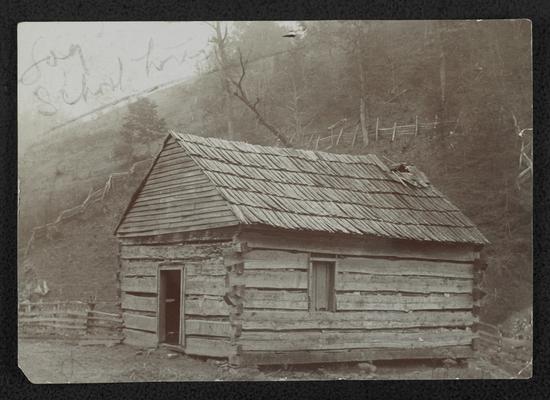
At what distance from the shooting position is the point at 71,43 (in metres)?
8.56

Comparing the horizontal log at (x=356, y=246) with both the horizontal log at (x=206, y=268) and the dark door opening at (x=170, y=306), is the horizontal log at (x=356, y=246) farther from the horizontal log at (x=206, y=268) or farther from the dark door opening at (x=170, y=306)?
the dark door opening at (x=170, y=306)

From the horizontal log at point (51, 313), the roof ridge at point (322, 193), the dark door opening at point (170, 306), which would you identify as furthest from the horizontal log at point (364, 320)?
the horizontal log at point (51, 313)

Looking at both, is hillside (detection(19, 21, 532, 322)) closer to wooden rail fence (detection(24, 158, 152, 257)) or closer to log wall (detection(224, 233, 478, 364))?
wooden rail fence (detection(24, 158, 152, 257))

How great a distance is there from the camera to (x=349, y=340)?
884cm

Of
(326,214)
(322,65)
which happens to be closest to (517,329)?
(326,214)

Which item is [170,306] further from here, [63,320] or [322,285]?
[322,285]

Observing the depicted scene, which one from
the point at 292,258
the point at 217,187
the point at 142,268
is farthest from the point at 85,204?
the point at 292,258

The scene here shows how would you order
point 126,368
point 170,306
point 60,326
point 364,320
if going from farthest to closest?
point 170,306 < point 364,320 < point 126,368 < point 60,326

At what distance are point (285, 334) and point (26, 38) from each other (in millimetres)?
3521

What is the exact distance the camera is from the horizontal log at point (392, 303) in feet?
29.4

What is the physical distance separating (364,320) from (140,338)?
207 centimetres

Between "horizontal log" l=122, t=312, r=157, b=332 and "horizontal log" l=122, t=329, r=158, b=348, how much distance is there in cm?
6

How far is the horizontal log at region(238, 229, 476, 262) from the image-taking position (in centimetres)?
867
